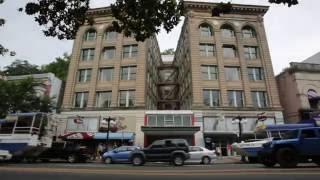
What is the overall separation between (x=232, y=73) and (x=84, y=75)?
19817mm

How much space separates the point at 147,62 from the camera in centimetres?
4212

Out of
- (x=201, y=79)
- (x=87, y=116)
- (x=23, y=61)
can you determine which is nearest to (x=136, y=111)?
(x=87, y=116)

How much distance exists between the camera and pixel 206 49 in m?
41.1

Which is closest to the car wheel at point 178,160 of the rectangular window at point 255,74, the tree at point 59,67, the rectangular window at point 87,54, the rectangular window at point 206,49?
the rectangular window at point 206,49

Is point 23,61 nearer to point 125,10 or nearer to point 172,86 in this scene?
point 172,86

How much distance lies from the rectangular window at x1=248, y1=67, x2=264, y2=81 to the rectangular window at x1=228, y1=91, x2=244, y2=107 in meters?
2.86

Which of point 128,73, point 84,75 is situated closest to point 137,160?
point 128,73

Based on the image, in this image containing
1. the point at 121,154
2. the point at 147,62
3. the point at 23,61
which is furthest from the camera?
the point at 23,61

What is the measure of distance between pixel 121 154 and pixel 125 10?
16.6 meters

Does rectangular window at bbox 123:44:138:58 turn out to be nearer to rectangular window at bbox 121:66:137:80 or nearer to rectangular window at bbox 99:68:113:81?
rectangular window at bbox 121:66:137:80

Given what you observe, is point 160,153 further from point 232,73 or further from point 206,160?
point 232,73

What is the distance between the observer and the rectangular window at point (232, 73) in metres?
40.1

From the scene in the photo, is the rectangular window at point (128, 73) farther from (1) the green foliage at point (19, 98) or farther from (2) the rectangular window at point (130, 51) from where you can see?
(1) the green foliage at point (19, 98)

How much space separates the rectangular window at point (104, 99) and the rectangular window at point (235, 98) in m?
15.3
